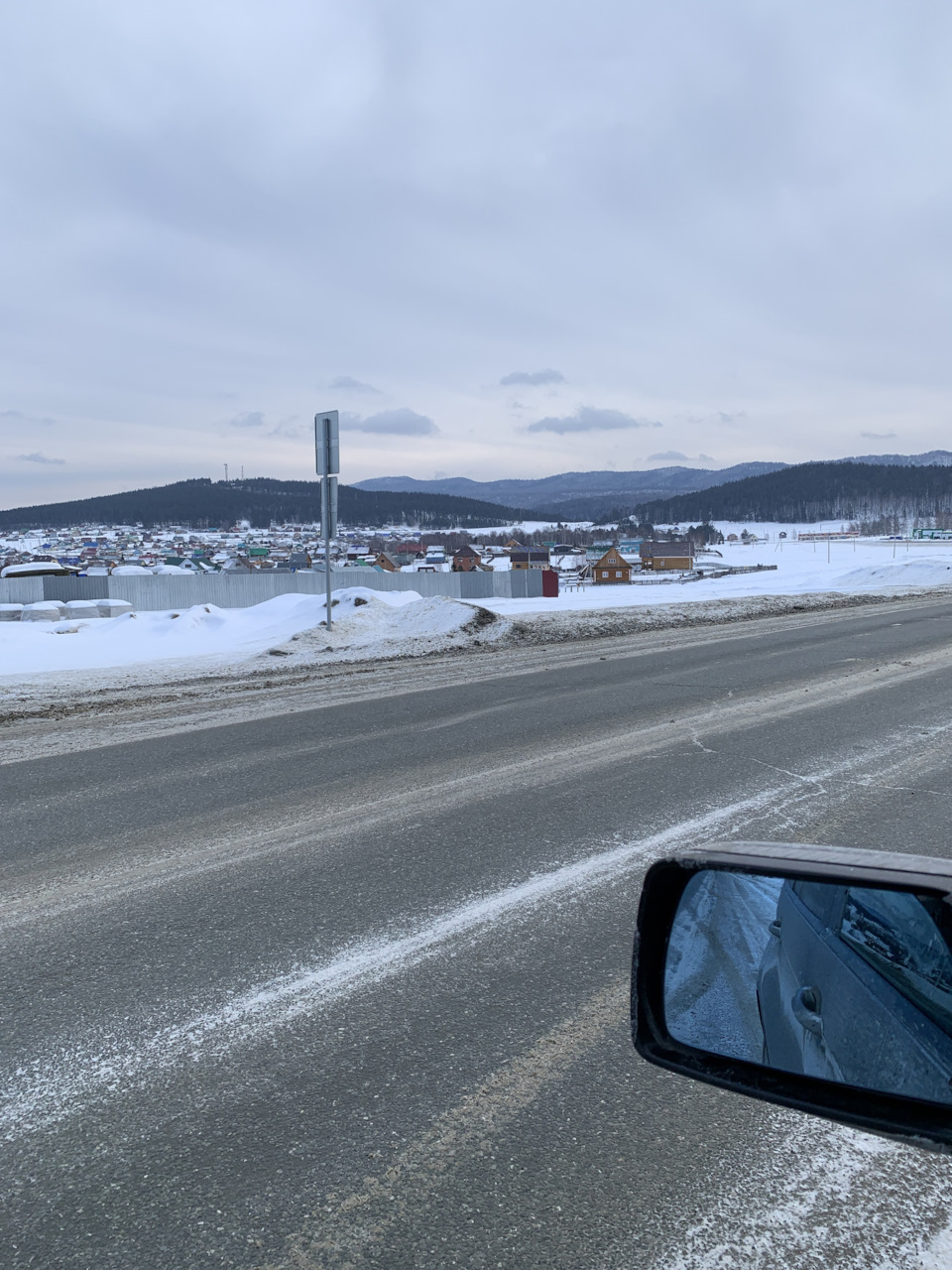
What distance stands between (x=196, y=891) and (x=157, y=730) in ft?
15.3

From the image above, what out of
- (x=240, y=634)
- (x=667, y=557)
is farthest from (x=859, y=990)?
(x=667, y=557)

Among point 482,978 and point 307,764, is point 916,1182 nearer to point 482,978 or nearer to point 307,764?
point 482,978

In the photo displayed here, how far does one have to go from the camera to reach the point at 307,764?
23.7ft

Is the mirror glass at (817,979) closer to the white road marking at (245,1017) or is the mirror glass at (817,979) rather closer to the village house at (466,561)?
the white road marking at (245,1017)

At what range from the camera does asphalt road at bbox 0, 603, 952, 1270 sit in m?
2.29

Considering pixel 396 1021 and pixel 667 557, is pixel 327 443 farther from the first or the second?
pixel 667 557

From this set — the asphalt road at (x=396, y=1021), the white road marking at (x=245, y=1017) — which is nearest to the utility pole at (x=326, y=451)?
the asphalt road at (x=396, y=1021)

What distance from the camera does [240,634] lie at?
1888 centimetres

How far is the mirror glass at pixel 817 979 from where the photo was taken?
5.01ft

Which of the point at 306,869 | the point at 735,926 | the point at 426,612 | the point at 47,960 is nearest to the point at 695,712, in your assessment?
the point at 306,869

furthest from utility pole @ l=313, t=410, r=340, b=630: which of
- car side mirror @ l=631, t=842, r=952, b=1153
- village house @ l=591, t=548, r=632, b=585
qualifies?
village house @ l=591, t=548, r=632, b=585

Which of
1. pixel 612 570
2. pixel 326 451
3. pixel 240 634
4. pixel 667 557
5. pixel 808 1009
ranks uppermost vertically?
pixel 326 451

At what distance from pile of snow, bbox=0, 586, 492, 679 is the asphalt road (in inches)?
308

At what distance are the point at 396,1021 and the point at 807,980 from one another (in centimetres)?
192
